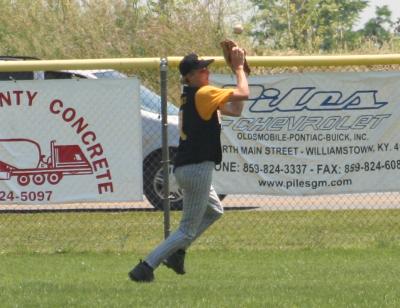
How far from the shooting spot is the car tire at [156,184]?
13.3m

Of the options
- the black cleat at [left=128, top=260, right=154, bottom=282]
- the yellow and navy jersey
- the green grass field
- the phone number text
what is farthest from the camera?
the phone number text

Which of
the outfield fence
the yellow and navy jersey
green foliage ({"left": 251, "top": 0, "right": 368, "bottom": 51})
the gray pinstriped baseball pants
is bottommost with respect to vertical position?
green foliage ({"left": 251, "top": 0, "right": 368, "bottom": 51})

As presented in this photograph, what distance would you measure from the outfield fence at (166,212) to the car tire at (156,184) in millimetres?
11

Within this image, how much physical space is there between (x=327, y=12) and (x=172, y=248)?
38.4 meters

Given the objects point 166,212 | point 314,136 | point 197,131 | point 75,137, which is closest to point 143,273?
point 197,131

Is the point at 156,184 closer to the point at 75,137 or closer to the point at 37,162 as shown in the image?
the point at 75,137

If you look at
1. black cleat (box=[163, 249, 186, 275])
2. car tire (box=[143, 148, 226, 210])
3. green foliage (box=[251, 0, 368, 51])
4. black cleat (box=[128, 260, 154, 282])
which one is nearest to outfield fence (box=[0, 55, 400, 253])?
car tire (box=[143, 148, 226, 210])

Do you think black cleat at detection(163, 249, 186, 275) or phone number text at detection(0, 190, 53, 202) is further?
phone number text at detection(0, 190, 53, 202)

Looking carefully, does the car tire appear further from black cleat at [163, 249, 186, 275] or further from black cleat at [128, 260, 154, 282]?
black cleat at [128, 260, 154, 282]

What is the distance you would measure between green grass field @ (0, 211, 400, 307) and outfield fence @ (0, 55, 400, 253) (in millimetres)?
21

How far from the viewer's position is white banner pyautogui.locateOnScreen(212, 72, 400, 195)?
1255 cm

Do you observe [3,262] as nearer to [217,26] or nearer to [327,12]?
[217,26]

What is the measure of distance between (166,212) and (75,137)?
48.1 inches

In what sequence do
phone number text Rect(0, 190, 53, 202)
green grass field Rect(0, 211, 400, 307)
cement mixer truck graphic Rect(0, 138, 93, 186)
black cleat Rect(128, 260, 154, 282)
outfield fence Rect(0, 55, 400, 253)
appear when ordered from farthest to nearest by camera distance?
phone number text Rect(0, 190, 53, 202), cement mixer truck graphic Rect(0, 138, 93, 186), outfield fence Rect(0, 55, 400, 253), black cleat Rect(128, 260, 154, 282), green grass field Rect(0, 211, 400, 307)
